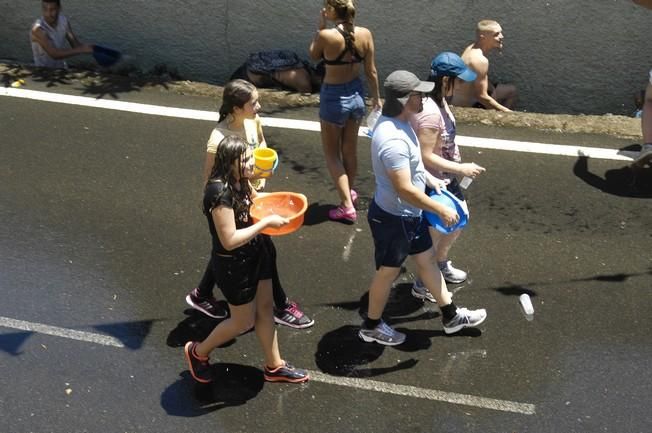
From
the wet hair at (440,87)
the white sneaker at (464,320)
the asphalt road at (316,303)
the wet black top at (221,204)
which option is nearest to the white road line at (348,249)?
the asphalt road at (316,303)

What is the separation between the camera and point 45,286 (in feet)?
21.5

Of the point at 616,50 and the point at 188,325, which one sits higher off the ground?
A: the point at 616,50

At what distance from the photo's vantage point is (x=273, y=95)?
10.2m

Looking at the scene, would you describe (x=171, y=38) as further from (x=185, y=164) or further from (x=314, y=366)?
(x=314, y=366)

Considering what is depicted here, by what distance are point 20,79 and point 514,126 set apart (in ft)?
20.1

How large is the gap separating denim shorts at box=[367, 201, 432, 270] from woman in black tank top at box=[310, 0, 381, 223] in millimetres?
1807

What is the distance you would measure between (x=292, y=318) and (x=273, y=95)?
15.3 ft

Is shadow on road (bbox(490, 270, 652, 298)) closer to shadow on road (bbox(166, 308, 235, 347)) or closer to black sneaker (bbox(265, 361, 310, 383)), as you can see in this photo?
black sneaker (bbox(265, 361, 310, 383))

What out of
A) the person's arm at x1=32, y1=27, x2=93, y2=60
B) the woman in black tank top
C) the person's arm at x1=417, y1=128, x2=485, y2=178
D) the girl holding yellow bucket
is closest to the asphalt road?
the girl holding yellow bucket

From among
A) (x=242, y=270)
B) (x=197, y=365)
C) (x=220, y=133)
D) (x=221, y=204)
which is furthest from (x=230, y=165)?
(x=197, y=365)

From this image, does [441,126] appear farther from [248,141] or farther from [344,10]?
[344,10]

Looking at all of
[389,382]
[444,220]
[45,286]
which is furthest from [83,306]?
[444,220]

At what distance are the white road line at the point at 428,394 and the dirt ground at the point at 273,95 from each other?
4.68m

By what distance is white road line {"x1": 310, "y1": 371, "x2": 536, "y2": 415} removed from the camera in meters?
5.35
